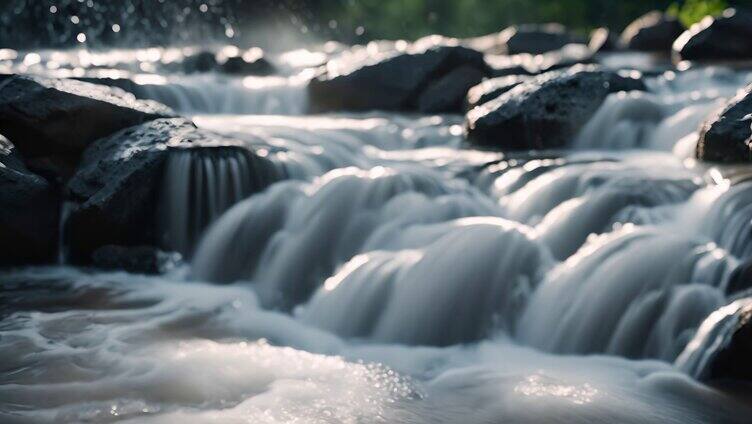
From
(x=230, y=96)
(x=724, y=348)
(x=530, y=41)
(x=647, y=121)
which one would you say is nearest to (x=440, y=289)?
(x=724, y=348)

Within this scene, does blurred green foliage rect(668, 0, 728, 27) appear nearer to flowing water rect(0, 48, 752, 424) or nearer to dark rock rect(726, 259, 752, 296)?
flowing water rect(0, 48, 752, 424)

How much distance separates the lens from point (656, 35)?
679 inches

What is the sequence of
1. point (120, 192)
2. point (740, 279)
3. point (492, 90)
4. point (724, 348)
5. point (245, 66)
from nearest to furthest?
1. point (724, 348)
2. point (740, 279)
3. point (120, 192)
4. point (492, 90)
5. point (245, 66)

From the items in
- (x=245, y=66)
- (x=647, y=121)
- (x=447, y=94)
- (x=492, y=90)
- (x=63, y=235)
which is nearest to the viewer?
(x=63, y=235)

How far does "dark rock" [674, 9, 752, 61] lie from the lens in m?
13.7

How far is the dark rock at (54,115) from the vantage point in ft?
23.2

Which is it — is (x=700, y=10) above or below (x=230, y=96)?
above

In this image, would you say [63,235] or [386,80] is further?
[386,80]

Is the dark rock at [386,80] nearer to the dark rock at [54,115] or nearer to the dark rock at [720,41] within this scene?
the dark rock at [54,115]

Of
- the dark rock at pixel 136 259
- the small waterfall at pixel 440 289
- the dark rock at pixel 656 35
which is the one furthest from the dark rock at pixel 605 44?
the dark rock at pixel 136 259

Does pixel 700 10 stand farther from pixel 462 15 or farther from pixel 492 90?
pixel 492 90

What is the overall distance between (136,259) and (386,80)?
5.41 m

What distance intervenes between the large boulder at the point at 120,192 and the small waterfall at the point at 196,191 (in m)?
0.06

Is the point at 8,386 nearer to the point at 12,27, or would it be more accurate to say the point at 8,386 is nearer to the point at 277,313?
the point at 277,313
